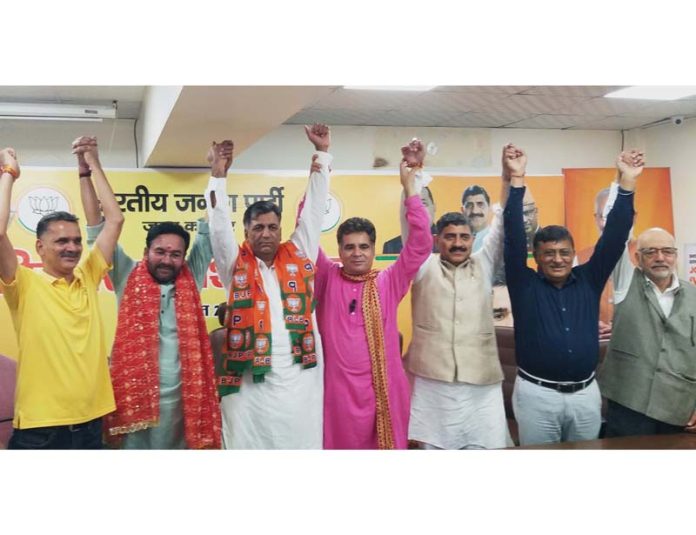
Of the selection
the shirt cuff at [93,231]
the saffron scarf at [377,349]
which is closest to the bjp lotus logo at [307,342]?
the saffron scarf at [377,349]

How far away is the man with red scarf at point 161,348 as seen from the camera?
11.8 feet

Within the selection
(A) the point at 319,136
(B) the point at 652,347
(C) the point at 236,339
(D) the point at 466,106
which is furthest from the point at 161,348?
(B) the point at 652,347

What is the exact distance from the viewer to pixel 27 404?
3465 mm

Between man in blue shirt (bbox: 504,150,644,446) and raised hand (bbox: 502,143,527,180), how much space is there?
0.05ft

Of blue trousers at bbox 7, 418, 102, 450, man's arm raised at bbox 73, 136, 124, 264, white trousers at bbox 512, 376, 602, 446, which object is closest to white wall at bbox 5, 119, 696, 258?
man's arm raised at bbox 73, 136, 124, 264

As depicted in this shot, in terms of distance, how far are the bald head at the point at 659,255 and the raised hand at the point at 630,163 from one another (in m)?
0.30

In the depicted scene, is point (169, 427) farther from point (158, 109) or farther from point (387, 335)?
point (158, 109)

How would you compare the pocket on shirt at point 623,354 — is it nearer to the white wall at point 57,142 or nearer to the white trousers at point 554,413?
the white trousers at point 554,413

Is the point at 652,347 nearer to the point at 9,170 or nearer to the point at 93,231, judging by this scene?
the point at 93,231

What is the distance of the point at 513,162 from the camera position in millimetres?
3883

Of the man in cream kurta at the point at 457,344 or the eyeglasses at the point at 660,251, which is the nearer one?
the man in cream kurta at the point at 457,344

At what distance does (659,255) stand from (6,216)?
3061 millimetres
